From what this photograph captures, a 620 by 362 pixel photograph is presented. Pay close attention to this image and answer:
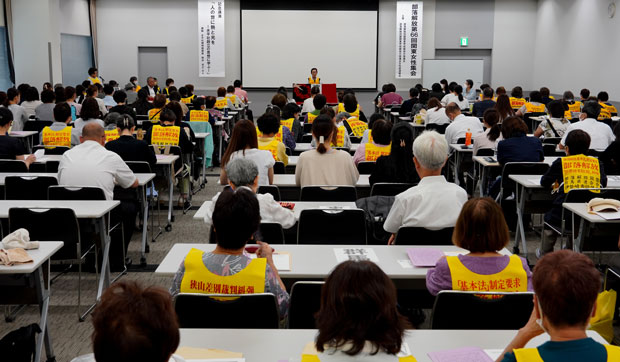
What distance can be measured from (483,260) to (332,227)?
4.58 feet

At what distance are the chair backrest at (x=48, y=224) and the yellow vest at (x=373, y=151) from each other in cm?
275

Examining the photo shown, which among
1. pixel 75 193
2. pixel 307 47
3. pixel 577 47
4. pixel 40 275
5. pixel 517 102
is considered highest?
pixel 307 47

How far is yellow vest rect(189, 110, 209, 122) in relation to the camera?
893 cm

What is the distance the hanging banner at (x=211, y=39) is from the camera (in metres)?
16.3

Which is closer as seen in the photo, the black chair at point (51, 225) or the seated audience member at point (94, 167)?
the black chair at point (51, 225)

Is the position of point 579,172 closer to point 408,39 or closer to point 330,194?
point 330,194

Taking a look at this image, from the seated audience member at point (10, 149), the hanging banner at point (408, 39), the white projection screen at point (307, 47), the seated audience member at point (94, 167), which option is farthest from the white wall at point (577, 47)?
the seated audience member at point (10, 149)

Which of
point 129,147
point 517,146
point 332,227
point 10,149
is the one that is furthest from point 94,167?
point 517,146

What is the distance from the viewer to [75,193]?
4.53m

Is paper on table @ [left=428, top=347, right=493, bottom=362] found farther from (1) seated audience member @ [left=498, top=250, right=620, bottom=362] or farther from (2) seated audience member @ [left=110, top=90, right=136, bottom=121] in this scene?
(2) seated audience member @ [left=110, top=90, right=136, bottom=121]

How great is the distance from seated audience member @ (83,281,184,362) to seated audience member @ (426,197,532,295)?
1.43 meters

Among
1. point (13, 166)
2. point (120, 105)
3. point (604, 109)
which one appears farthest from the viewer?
point (604, 109)

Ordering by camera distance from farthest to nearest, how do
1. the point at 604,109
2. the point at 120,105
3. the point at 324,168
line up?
the point at 604,109 → the point at 120,105 → the point at 324,168

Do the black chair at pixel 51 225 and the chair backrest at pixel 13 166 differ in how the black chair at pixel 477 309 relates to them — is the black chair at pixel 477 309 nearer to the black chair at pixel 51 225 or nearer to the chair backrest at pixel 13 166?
the black chair at pixel 51 225
